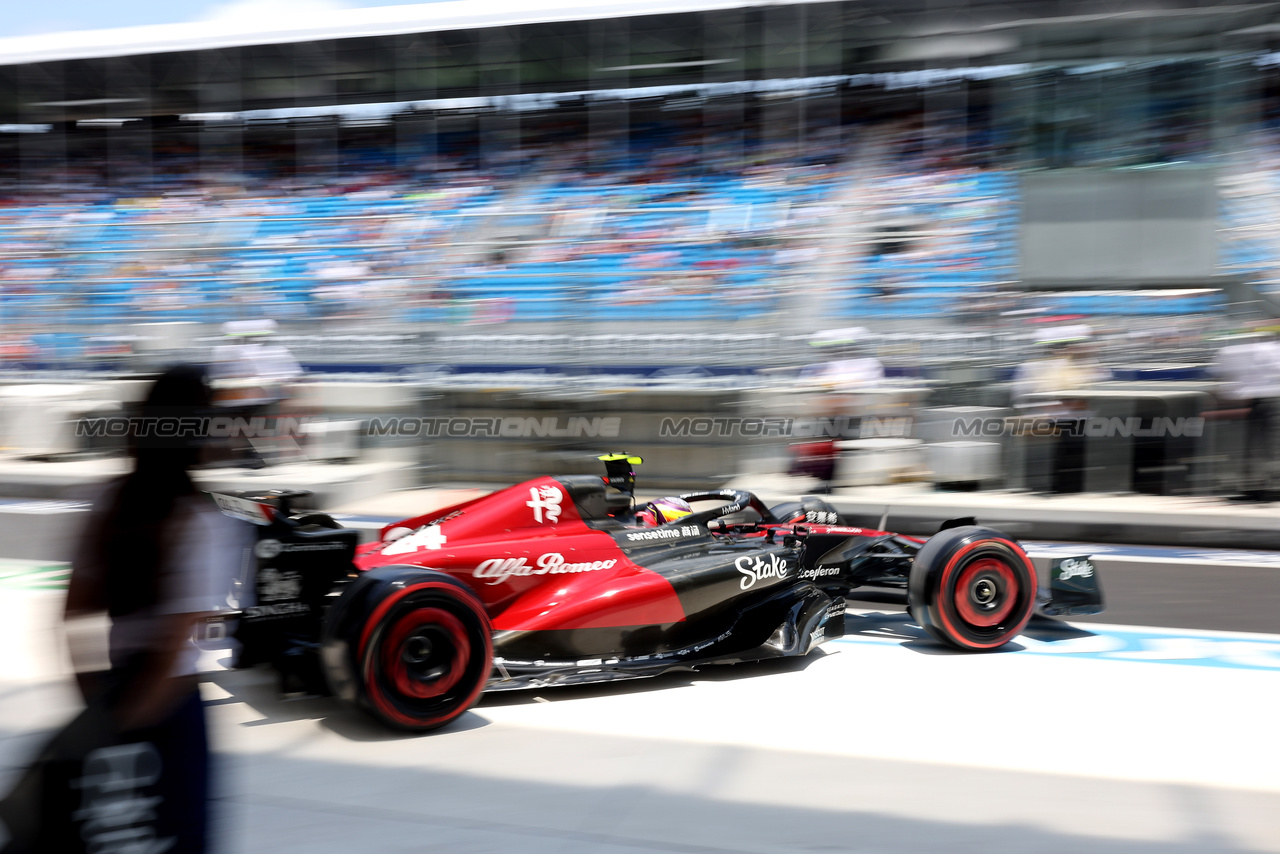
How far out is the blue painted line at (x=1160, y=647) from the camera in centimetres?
546

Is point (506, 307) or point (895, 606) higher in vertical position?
point (506, 307)

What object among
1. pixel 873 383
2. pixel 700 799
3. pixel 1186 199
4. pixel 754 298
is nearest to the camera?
pixel 700 799

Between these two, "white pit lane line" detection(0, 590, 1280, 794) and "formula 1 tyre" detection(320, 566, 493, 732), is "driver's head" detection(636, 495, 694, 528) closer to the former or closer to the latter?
"white pit lane line" detection(0, 590, 1280, 794)

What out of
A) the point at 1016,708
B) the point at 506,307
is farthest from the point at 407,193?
the point at 1016,708

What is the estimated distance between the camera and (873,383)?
9.95 m

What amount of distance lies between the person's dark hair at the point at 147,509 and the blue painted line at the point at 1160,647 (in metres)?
4.22

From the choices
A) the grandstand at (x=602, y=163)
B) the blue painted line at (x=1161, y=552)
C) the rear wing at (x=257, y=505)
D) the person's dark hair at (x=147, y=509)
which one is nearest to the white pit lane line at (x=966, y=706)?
the rear wing at (x=257, y=505)

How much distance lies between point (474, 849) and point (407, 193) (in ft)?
50.4

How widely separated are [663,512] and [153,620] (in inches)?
153

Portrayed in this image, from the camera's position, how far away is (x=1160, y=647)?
572 cm

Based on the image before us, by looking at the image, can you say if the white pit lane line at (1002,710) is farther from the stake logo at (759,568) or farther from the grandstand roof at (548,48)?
the grandstand roof at (548,48)

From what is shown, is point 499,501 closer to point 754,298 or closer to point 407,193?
point 754,298

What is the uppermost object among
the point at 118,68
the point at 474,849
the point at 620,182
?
the point at 118,68

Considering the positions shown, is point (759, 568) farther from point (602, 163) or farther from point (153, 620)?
point (602, 163)
